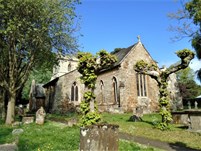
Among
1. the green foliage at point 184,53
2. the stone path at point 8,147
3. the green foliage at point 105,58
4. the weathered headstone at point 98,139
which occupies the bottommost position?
the stone path at point 8,147

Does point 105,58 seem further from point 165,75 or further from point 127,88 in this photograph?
point 127,88

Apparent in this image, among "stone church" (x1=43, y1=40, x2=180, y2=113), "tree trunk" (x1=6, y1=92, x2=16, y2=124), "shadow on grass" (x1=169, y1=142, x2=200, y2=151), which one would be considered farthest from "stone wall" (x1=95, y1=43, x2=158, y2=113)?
"shadow on grass" (x1=169, y1=142, x2=200, y2=151)

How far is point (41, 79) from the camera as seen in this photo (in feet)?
206

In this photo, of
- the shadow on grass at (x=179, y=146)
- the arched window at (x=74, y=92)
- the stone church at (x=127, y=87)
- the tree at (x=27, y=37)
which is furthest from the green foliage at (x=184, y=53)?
the arched window at (x=74, y=92)

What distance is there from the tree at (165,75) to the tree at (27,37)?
332 inches

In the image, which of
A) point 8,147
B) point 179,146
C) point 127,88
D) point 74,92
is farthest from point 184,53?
point 74,92

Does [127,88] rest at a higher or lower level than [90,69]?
lower

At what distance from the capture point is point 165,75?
16.3 metres

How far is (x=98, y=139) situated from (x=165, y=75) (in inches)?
459

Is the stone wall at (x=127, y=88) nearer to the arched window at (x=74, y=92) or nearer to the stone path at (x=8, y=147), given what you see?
the arched window at (x=74, y=92)

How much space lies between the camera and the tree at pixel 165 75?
15.5 meters

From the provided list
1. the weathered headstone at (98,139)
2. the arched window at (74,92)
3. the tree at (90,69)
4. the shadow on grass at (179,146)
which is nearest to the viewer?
the weathered headstone at (98,139)

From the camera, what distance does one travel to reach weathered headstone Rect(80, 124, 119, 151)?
5641mm

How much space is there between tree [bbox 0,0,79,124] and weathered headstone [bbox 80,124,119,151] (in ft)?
46.8
